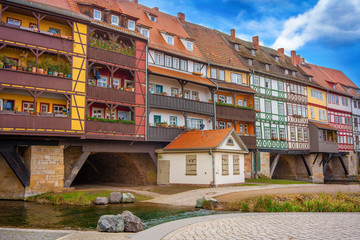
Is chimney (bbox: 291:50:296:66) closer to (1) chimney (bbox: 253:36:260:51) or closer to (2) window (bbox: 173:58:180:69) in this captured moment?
(1) chimney (bbox: 253:36:260:51)

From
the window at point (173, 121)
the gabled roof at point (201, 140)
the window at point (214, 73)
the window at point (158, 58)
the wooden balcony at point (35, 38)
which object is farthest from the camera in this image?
the window at point (214, 73)

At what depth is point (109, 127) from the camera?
952 inches

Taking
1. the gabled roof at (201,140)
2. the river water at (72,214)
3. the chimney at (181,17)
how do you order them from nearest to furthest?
the river water at (72,214) < the gabled roof at (201,140) < the chimney at (181,17)

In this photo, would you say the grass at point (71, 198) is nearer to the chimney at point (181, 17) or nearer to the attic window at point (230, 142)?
the attic window at point (230, 142)

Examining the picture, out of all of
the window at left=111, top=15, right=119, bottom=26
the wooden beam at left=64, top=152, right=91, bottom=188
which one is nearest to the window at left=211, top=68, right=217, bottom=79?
the window at left=111, top=15, right=119, bottom=26

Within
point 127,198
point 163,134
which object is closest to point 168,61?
point 163,134

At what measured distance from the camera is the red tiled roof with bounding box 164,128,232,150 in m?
26.2

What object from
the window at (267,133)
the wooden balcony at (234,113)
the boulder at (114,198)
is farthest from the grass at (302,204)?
the window at (267,133)

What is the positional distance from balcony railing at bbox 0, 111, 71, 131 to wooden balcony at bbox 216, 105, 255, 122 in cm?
1597

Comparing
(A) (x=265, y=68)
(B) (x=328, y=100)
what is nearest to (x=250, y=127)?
(A) (x=265, y=68)

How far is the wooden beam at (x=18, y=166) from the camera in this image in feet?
67.3

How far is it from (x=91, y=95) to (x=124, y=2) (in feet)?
42.5

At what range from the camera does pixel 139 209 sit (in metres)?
16.8

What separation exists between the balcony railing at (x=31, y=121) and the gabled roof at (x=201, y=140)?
29.7 feet
